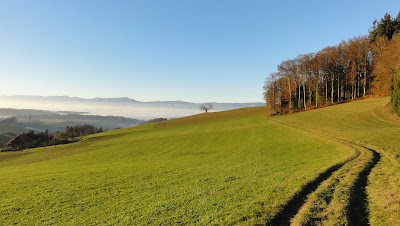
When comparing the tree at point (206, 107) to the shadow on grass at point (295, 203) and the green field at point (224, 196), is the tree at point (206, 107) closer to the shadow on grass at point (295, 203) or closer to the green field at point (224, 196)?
the green field at point (224, 196)

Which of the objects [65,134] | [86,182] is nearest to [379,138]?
[86,182]

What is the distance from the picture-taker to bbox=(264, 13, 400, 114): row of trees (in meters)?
67.3

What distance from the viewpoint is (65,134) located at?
344ft

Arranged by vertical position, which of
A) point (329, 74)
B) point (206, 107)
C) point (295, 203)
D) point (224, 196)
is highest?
point (329, 74)

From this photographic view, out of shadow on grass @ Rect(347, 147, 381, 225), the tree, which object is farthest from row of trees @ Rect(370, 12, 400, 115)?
the tree

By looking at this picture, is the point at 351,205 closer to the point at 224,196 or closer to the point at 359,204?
the point at 359,204

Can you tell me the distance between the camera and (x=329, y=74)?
75.2 meters

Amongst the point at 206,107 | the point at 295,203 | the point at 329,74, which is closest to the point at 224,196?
the point at 295,203

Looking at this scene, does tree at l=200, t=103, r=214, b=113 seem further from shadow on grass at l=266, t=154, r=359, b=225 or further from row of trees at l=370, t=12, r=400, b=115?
shadow on grass at l=266, t=154, r=359, b=225

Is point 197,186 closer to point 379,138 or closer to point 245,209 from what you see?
point 245,209

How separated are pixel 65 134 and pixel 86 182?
108238 millimetres

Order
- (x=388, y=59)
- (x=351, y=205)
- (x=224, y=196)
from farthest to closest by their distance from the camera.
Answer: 1. (x=388, y=59)
2. (x=224, y=196)
3. (x=351, y=205)

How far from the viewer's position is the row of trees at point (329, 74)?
67312mm

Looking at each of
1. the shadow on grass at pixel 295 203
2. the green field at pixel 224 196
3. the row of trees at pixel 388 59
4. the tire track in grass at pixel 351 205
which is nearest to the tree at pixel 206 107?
the row of trees at pixel 388 59
